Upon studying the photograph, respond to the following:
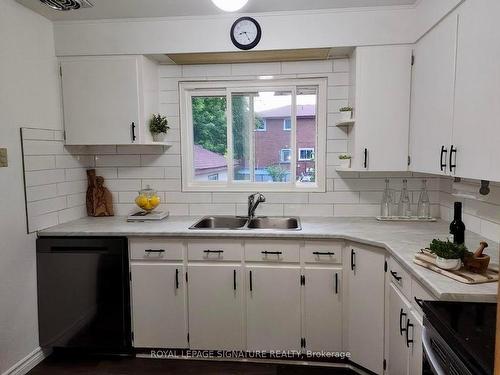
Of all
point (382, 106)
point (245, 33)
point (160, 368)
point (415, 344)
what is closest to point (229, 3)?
point (245, 33)

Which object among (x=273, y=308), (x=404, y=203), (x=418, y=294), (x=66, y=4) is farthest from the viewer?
(x=404, y=203)

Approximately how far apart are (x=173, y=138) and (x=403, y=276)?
2108 mm

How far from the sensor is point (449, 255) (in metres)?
1.47

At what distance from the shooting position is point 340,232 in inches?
89.6

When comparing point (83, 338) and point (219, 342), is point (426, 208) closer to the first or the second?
point (219, 342)

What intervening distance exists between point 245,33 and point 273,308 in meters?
2.01

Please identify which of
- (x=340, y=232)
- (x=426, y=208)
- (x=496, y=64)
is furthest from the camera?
(x=426, y=208)

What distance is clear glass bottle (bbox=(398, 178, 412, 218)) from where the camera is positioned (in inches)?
106

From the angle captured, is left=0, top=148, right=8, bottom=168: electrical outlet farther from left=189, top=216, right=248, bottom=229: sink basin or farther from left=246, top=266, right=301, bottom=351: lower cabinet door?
left=246, top=266, right=301, bottom=351: lower cabinet door

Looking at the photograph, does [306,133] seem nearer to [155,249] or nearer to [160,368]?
[155,249]

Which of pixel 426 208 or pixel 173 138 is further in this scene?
pixel 173 138

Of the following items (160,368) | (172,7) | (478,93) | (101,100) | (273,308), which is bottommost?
(160,368)

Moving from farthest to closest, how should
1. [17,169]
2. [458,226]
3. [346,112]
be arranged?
[346,112] → [17,169] → [458,226]

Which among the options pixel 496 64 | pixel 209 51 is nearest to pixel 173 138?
pixel 209 51
